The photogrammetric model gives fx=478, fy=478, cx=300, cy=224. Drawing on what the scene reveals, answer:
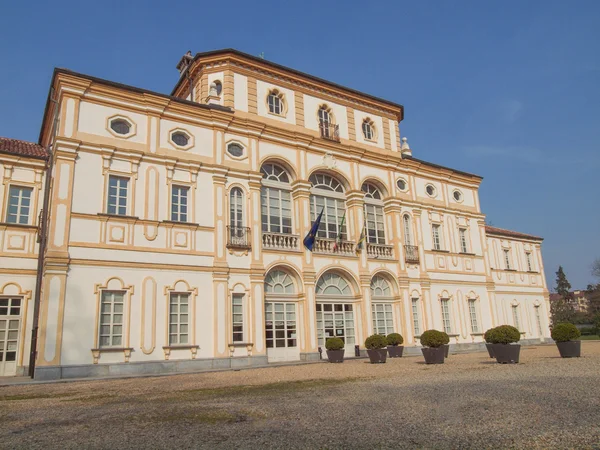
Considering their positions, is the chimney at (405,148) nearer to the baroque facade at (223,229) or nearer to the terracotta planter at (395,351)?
the baroque facade at (223,229)

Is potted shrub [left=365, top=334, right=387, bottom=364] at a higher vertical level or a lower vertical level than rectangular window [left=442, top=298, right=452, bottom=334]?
lower

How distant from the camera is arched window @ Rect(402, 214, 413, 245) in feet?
84.2

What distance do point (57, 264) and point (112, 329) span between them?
280 centimetres

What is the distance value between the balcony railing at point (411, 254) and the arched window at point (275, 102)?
960cm

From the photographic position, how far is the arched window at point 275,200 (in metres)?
21.1

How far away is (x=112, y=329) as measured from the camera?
53.0 ft

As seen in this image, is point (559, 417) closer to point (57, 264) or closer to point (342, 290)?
point (57, 264)

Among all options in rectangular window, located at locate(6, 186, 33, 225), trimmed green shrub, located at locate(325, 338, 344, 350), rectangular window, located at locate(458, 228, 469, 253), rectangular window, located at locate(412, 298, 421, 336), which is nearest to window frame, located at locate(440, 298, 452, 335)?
rectangular window, located at locate(412, 298, 421, 336)

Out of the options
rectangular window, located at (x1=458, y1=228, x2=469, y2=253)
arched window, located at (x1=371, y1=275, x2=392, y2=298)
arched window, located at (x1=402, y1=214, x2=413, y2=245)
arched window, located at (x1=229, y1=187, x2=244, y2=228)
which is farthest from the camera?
rectangular window, located at (x1=458, y1=228, x2=469, y2=253)

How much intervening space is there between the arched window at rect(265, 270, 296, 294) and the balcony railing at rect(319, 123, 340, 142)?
292 inches

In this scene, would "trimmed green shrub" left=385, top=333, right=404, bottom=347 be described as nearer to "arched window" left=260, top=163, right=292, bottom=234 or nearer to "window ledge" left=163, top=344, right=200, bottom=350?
"arched window" left=260, top=163, right=292, bottom=234

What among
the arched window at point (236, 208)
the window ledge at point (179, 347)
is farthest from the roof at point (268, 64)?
the window ledge at point (179, 347)

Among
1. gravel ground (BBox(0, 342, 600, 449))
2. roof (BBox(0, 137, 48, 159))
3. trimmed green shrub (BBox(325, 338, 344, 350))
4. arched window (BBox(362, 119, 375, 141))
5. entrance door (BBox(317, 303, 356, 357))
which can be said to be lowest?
gravel ground (BBox(0, 342, 600, 449))

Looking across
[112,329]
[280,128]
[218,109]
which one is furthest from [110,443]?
[280,128]
